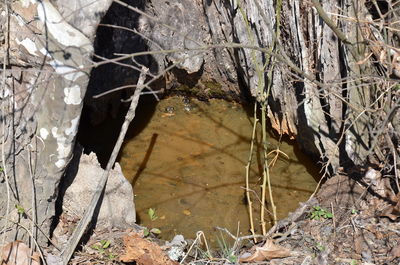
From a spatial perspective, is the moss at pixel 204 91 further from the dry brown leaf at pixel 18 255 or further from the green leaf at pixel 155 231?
the dry brown leaf at pixel 18 255

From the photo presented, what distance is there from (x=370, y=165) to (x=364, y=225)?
464 millimetres

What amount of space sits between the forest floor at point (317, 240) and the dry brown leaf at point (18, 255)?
0.24 m

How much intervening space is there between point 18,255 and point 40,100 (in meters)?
0.90

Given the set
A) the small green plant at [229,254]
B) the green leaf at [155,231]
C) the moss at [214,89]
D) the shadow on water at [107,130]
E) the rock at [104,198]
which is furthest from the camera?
the moss at [214,89]

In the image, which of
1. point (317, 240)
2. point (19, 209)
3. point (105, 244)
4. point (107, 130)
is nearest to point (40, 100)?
point (19, 209)

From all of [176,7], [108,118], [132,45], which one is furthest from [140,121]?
[176,7]

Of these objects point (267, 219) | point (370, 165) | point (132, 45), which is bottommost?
point (267, 219)

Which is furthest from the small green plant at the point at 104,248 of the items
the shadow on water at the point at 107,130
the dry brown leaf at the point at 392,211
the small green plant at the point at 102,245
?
the dry brown leaf at the point at 392,211

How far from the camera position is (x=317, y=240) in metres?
3.85

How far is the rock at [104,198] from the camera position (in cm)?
394

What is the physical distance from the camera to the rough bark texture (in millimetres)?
3402

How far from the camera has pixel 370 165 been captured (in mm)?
4137

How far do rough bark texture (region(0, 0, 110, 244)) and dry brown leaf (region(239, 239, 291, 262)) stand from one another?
1230 mm

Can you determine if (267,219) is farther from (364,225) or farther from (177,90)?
(177,90)
